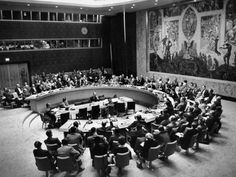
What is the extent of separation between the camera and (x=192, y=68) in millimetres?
15273

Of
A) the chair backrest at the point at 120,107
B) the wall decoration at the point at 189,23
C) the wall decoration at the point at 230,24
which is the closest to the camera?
the chair backrest at the point at 120,107

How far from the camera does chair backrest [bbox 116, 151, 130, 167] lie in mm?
5602

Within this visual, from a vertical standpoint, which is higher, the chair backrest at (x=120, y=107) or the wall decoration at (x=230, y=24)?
the wall decoration at (x=230, y=24)

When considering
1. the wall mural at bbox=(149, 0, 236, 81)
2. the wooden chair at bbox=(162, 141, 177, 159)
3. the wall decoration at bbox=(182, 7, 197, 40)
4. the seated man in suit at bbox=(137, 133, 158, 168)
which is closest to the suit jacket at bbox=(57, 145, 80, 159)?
the seated man in suit at bbox=(137, 133, 158, 168)

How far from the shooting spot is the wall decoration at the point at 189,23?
48.4 ft

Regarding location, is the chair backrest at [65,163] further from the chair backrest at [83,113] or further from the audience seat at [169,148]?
the chair backrest at [83,113]

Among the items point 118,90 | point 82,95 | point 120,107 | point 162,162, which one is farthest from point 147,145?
point 82,95

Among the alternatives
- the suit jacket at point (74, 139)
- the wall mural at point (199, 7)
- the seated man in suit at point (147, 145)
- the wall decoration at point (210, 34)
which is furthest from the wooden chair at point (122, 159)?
the wall mural at point (199, 7)

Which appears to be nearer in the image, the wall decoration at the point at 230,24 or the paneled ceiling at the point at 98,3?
the wall decoration at the point at 230,24

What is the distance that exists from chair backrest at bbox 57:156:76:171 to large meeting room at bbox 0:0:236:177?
2 cm

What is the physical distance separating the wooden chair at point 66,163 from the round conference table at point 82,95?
23.6ft

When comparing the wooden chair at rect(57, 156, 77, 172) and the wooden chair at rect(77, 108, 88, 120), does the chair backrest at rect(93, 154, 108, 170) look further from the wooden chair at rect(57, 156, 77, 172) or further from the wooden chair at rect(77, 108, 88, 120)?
the wooden chair at rect(77, 108, 88, 120)

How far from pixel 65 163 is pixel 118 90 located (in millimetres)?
10069

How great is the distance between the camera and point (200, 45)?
14492 mm
